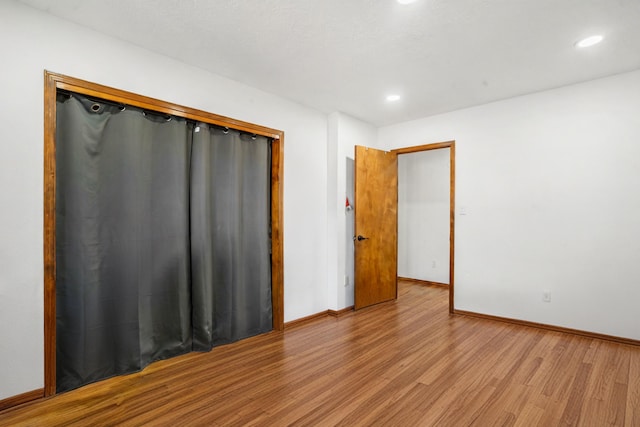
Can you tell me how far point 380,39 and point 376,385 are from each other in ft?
8.46

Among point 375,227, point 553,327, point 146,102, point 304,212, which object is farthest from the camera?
point 375,227

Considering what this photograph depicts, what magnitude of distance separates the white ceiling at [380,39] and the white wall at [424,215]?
2.48 m

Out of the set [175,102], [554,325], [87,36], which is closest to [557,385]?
[554,325]

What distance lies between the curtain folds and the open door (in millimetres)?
1391

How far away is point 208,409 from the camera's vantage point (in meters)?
2.06

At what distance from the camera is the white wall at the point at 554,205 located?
3.12m

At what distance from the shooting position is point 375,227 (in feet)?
14.6

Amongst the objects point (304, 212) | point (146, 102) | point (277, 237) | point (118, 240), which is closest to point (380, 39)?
point (146, 102)

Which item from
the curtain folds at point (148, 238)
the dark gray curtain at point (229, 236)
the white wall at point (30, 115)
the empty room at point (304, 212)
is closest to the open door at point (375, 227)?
the empty room at point (304, 212)

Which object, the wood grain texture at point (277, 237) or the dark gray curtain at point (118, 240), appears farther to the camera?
the wood grain texture at point (277, 237)

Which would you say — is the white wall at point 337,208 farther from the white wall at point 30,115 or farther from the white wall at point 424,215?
the white wall at point 424,215

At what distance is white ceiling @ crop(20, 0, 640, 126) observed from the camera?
6.84 feet

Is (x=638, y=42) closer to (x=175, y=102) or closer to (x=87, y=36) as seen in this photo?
(x=175, y=102)

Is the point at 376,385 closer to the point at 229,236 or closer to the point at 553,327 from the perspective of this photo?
the point at 229,236
